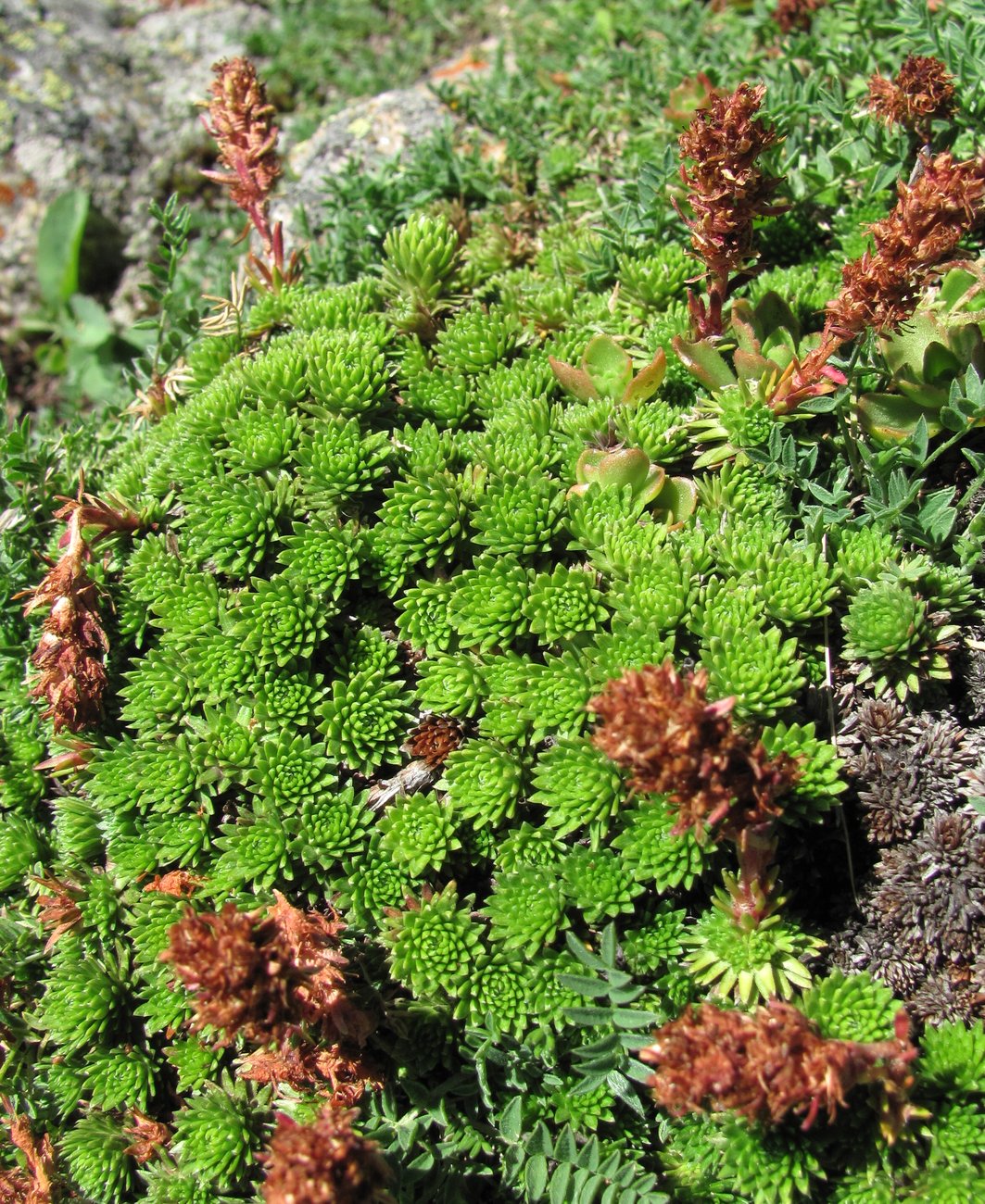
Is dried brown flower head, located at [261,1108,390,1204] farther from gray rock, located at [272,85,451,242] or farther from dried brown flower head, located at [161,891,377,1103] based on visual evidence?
gray rock, located at [272,85,451,242]

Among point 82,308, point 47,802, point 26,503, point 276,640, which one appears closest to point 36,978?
point 47,802

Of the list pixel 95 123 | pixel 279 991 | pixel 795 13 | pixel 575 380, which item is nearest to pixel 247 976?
pixel 279 991

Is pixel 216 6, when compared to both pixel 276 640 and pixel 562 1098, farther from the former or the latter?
pixel 562 1098

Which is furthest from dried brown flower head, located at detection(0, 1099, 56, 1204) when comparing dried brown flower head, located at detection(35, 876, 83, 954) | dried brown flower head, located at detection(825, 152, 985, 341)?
dried brown flower head, located at detection(825, 152, 985, 341)

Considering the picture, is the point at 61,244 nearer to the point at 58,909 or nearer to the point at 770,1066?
the point at 58,909

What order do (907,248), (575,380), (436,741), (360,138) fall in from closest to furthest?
1. (907,248)
2. (436,741)
3. (575,380)
4. (360,138)

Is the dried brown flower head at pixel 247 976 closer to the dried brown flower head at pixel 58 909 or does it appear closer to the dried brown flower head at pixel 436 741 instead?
the dried brown flower head at pixel 436 741

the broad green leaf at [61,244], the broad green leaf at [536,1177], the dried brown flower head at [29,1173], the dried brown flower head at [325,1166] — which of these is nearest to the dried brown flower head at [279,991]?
the dried brown flower head at [325,1166]

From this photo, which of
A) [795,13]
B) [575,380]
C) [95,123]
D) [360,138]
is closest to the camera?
[575,380]
